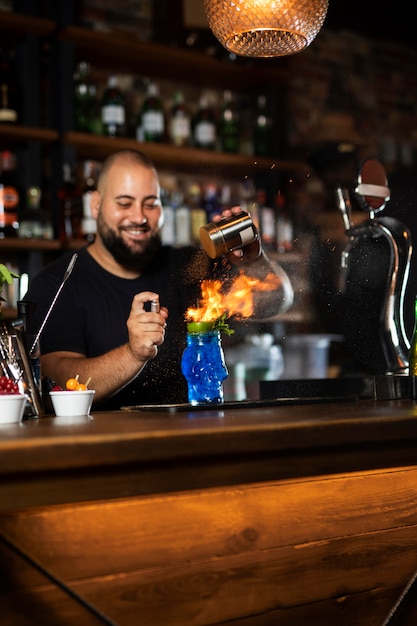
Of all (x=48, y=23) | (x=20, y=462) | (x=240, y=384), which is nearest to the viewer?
(x=20, y=462)

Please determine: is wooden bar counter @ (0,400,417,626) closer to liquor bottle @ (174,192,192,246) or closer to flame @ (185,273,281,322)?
flame @ (185,273,281,322)

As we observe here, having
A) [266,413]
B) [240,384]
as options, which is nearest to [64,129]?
[240,384]

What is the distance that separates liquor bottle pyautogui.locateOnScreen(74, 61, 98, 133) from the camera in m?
3.46

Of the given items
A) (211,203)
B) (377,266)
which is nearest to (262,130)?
(211,203)

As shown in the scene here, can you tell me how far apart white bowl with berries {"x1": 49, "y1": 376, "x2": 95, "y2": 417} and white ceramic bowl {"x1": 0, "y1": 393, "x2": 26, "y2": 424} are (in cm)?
13

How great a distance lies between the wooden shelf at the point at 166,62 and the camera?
336cm

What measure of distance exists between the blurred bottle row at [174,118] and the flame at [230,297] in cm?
149

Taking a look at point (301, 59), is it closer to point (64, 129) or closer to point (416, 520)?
point (64, 129)

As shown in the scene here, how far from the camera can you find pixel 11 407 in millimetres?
1406

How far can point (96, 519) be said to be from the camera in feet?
4.37

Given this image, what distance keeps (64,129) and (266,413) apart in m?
2.05

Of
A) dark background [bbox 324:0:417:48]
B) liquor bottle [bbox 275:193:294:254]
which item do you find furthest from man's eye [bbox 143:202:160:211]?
dark background [bbox 324:0:417:48]

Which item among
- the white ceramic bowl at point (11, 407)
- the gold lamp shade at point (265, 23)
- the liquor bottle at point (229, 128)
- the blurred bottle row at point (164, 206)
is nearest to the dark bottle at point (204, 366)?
the white ceramic bowl at point (11, 407)

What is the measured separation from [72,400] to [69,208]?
1.88m
